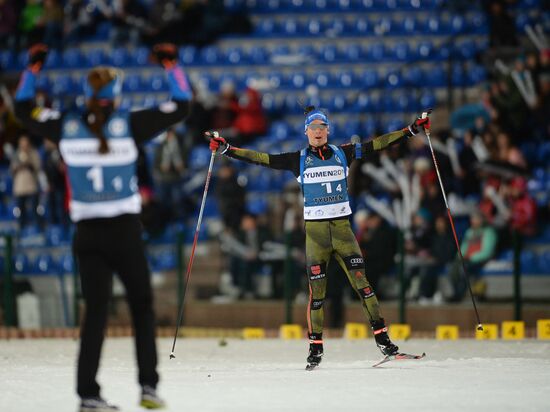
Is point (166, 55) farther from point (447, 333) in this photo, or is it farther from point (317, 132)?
point (447, 333)

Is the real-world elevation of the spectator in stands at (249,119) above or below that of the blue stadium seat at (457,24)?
below

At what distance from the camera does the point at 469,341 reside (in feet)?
51.4

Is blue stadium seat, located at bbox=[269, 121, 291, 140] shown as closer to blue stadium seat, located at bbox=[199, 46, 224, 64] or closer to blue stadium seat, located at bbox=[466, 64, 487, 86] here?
blue stadium seat, located at bbox=[199, 46, 224, 64]

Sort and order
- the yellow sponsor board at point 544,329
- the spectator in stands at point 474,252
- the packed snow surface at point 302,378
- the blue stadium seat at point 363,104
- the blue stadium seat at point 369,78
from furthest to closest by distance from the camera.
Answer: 1. the blue stadium seat at point 369,78
2. the blue stadium seat at point 363,104
3. the spectator in stands at point 474,252
4. the yellow sponsor board at point 544,329
5. the packed snow surface at point 302,378

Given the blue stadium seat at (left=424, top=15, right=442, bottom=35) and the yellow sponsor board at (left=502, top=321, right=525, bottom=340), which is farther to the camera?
the blue stadium seat at (left=424, top=15, right=442, bottom=35)

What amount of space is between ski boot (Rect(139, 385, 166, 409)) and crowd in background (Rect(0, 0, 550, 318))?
8882 millimetres

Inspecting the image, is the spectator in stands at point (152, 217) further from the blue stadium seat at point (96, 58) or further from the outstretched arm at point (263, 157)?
the outstretched arm at point (263, 157)

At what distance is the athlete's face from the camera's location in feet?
40.1

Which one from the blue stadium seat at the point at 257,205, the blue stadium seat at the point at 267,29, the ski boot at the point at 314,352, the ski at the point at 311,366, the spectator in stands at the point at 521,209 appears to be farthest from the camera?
the blue stadium seat at the point at 267,29

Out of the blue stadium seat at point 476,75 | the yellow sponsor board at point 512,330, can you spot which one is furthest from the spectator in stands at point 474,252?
the blue stadium seat at point 476,75

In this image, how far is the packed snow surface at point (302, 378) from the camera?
30.1ft

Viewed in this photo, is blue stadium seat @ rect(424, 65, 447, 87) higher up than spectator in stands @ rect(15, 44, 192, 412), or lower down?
higher up

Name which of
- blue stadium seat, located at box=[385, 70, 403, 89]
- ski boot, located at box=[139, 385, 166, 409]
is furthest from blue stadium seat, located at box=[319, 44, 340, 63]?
ski boot, located at box=[139, 385, 166, 409]

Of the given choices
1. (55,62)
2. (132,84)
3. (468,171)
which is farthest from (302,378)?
(55,62)
